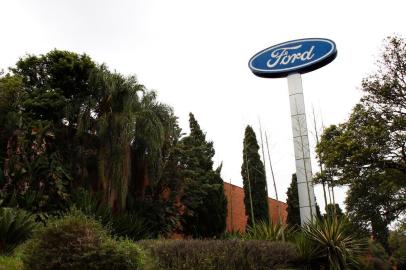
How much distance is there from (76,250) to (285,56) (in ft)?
51.9

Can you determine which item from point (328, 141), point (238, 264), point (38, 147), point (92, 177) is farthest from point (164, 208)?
point (238, 264)

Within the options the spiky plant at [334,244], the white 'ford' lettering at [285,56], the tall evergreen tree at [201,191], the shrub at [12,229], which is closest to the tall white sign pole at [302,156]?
the white 'ford' lettering at [285,56]

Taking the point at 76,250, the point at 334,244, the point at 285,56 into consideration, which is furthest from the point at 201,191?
the point at 76,250

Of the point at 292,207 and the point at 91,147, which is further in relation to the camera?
A: the point at 292,207

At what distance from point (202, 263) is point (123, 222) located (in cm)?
700

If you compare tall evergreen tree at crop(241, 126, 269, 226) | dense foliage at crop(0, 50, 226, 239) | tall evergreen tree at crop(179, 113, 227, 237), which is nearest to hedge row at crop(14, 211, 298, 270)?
dense foliage at crop(0, 50, 226, 239)

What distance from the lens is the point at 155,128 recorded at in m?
20.0

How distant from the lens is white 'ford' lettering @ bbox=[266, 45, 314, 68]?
861 inches

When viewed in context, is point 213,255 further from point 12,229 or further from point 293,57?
point 293,57

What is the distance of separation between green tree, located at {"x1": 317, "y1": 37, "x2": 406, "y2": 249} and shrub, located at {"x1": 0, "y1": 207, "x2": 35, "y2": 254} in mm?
9835

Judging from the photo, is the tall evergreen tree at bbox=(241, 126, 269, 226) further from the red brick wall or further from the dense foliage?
the dense foliage

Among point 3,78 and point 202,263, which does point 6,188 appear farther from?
point 202,263

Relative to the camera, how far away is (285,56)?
22.5 m

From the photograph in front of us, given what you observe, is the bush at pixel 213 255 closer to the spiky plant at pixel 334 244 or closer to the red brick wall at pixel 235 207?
the spiky plant at pixel 334 244
